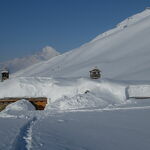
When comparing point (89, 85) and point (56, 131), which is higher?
point (89, 85)

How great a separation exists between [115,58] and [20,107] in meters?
56.3

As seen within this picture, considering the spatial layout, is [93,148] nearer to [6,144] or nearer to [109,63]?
[6,144]

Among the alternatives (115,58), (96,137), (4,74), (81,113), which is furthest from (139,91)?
(115,58)

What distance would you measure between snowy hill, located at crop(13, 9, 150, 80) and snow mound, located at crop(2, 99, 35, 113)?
26.8 meters

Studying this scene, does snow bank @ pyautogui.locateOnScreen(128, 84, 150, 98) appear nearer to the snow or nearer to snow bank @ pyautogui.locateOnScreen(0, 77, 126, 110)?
the snow

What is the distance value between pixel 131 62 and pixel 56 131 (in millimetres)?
57183

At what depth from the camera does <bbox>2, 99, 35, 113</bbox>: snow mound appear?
2374 cm

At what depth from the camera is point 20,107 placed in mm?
24609

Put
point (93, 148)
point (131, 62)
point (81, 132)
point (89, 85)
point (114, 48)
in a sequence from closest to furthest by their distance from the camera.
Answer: point (93, 148) < point (81, 132) < point (89, 85) < point (131, 62) < point (114, 48)

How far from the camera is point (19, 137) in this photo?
10477mm

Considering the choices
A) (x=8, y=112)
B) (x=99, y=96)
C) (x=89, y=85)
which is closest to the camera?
(x=8, y=112)

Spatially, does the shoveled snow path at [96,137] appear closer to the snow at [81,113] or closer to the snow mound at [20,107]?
the snow at [81,113]

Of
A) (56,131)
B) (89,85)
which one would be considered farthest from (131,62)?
(56,131)

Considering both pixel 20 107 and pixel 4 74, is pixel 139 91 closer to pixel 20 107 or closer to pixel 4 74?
pixel 20 107
